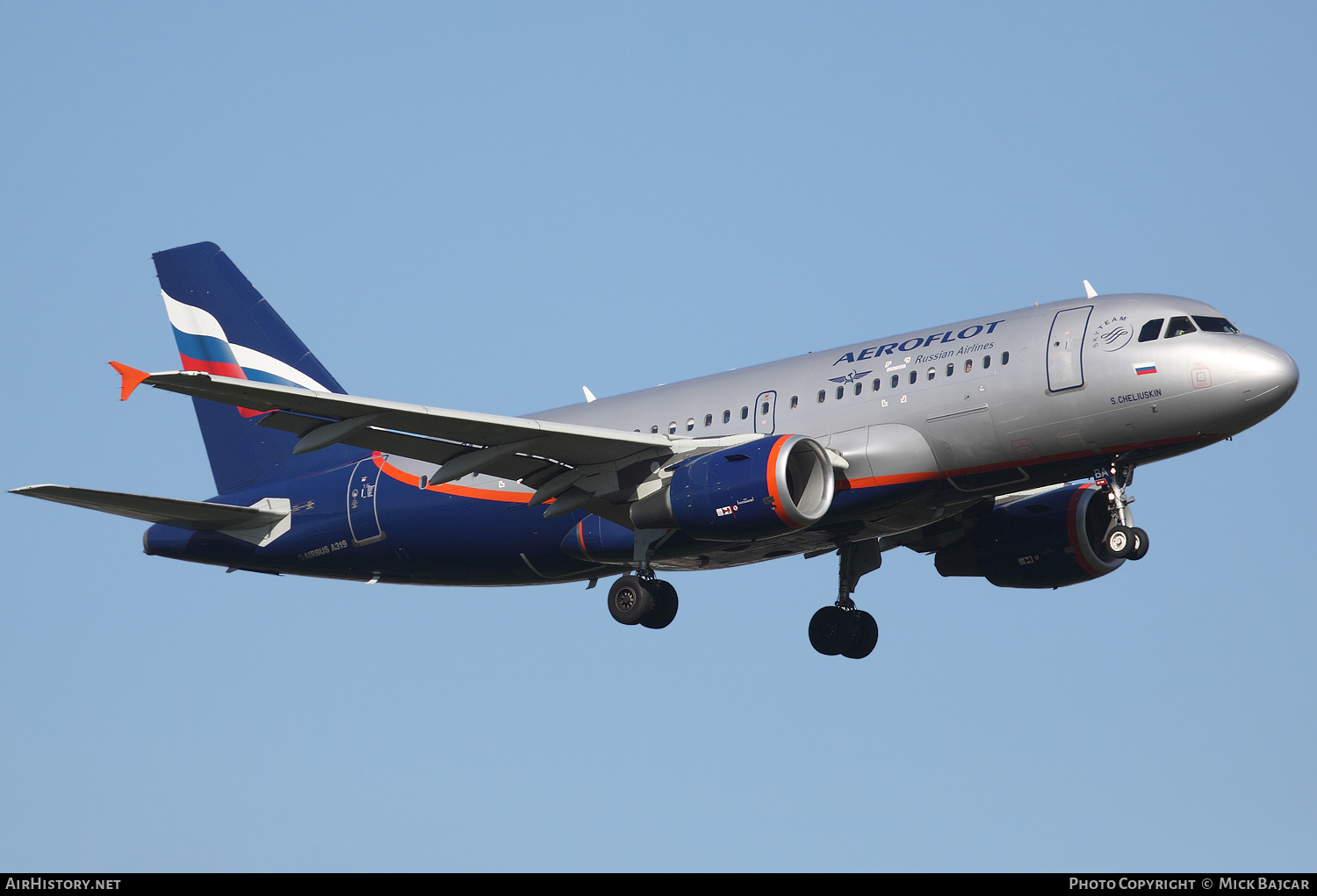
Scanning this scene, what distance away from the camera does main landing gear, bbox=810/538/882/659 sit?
37.8m

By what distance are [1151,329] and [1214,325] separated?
1.29 m

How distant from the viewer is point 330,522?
37969 mm

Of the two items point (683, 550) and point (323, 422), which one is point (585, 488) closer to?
point (683, 550)

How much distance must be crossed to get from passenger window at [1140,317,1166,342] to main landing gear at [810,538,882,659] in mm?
9344

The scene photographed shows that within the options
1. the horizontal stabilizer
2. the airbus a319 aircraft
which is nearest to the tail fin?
the airbus a319 aircraft

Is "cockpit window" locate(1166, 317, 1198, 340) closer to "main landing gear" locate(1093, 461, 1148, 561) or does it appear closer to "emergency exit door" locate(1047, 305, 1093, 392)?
"emergency exit door" locate(1047, 305, 1093, 392)

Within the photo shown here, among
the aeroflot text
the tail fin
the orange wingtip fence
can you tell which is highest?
the tail fin

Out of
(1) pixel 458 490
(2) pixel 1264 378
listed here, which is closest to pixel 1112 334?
(2) pixel 1264 378

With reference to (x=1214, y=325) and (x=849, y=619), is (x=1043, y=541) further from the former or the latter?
(x=1214, y=325)

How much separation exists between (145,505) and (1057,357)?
2008 centimetres

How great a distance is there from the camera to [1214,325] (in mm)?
30500

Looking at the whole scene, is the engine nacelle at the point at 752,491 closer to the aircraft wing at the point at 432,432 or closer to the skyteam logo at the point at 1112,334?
the aircraft wing at the point at 432,432
